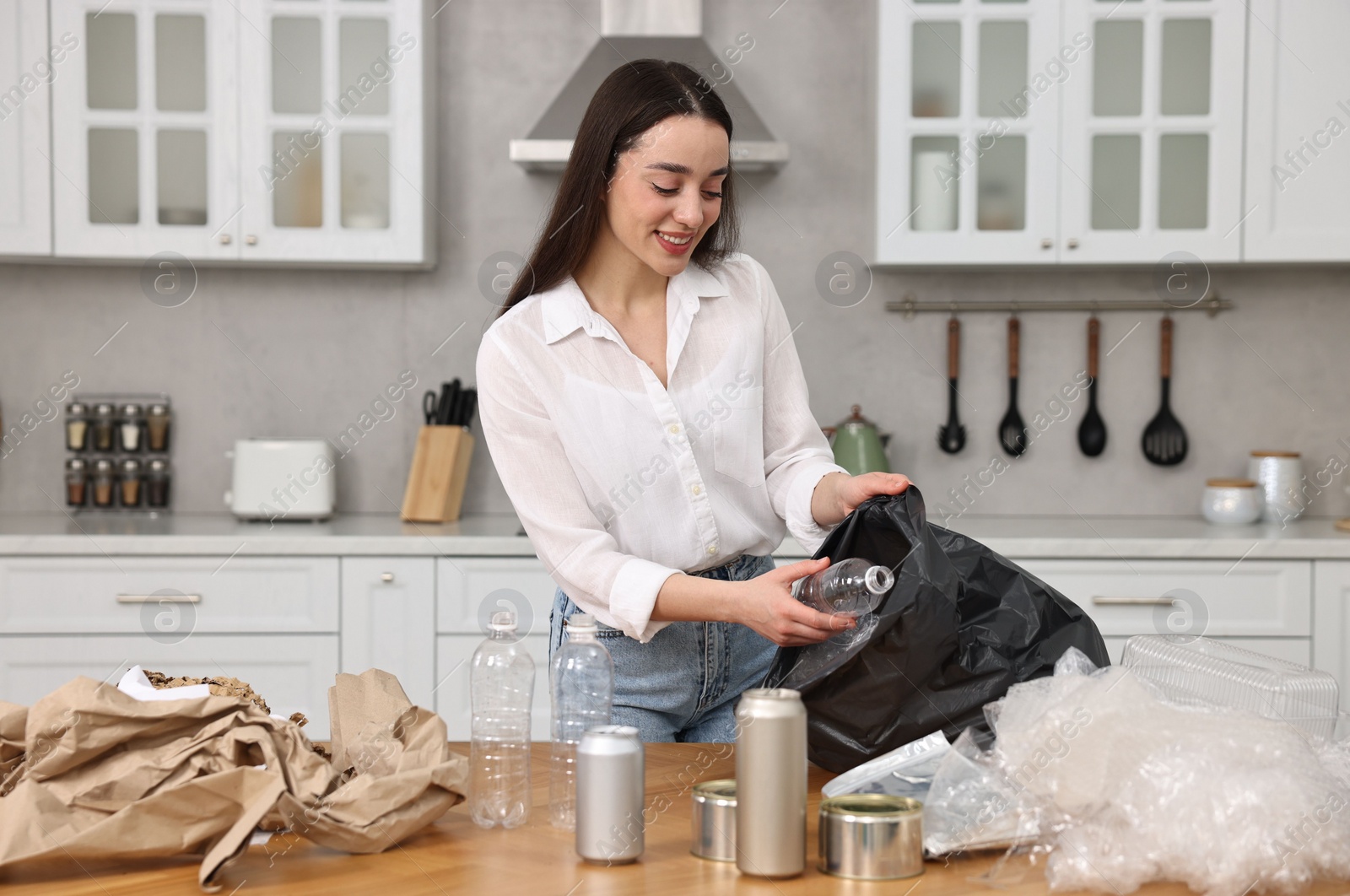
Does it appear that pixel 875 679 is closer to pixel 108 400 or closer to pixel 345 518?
pixel 345 518

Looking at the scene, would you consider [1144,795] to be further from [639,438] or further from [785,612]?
[639,438]

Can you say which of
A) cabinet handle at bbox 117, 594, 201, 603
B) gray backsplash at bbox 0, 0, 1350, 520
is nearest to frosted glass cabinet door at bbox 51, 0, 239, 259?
gray backsplash at bbox 0, 0, 1350, 520

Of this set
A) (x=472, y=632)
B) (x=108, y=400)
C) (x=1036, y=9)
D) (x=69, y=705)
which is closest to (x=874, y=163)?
(x=1036, y=9)

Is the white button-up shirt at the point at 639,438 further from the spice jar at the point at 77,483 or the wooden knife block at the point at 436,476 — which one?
the spice jar at the point at 77,483

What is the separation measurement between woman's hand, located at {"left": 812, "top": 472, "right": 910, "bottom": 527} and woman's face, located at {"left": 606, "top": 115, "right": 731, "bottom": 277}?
13.4 inches

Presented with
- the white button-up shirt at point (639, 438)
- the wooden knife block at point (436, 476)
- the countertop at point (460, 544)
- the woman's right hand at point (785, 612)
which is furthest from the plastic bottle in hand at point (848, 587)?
the wooden knife block at point (436, 476)

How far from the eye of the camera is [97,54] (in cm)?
281

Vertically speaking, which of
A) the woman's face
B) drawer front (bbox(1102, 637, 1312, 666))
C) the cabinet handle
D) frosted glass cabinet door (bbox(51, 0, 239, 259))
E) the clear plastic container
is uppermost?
frosted glass cabinet door (bbox(51, 0, 239, 259))

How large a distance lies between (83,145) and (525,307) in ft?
6.11

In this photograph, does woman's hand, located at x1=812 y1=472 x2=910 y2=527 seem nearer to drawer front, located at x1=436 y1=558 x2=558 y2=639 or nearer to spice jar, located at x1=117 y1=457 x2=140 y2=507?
drawer front, located at x1=436 y1=558 x2=558 y2=639

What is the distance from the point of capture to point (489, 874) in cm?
96

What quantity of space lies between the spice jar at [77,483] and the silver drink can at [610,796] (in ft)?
8.49

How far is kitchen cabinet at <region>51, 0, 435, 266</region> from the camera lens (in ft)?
9.20

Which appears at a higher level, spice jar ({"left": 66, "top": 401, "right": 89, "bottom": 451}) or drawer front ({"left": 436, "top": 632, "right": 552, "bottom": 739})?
spice jar ({"left": 66, "top": 401, "right": 89, "bottom": 451})
